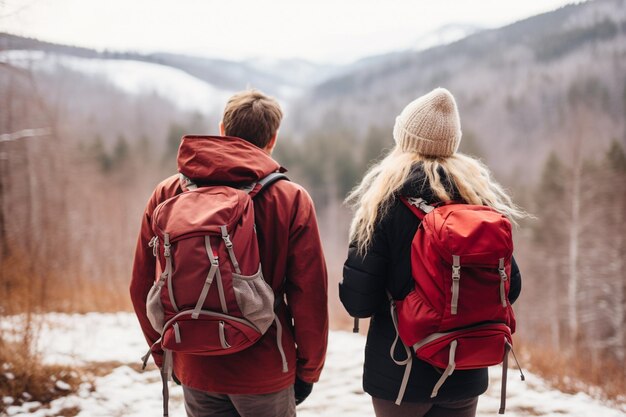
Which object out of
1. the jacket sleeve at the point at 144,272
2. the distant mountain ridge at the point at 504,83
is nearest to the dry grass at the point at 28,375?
the jacket sleeve at the point at 144,272

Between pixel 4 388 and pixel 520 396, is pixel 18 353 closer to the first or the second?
pixel 4 388

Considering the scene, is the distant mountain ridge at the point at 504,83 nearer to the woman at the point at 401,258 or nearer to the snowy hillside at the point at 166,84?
the snowy hillside at the point at 166,84

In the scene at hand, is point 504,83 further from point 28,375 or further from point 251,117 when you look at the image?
point 251,117

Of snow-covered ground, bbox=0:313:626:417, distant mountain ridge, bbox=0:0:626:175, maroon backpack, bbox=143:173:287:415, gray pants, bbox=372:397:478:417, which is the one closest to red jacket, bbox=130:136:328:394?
maroon backpack, bbox=143:173:287:415

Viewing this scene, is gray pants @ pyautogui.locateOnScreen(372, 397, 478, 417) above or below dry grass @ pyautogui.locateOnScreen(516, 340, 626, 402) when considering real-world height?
above

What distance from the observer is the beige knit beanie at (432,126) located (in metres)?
1.90

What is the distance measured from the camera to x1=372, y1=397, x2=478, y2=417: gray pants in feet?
5.90

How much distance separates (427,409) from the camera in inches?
71.4

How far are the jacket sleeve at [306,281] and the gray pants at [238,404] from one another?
0.18 meters

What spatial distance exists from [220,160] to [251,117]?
0.22m

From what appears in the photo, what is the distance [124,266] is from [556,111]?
32.4 m

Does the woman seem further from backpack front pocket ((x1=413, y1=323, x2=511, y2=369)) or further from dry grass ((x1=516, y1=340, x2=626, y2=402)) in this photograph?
dry grass ((x1=516, y1=340, x2=626, y2=402))

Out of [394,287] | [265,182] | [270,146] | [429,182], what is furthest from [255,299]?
[429,182]

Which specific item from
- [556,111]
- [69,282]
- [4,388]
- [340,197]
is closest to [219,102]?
[340,197]
